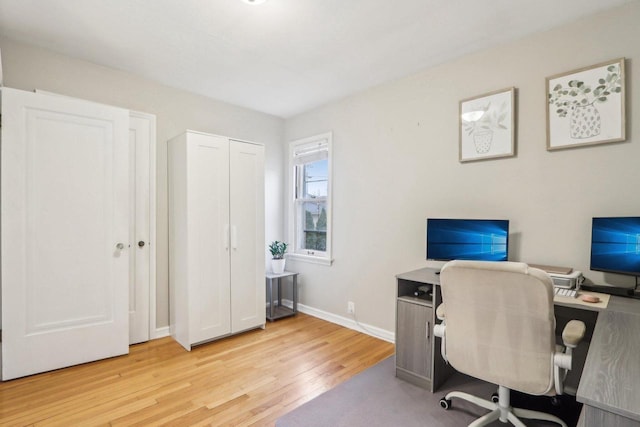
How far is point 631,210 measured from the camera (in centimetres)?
196

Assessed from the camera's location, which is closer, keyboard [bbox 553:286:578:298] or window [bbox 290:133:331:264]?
keyboard [bbox 553:286:578:298]

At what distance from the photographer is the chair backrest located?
1459 millimetres

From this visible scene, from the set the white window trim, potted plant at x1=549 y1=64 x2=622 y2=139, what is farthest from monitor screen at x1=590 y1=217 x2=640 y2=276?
the white window trim

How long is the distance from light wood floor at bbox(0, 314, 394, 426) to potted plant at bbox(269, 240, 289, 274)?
931 mm

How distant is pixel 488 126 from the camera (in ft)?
8.29

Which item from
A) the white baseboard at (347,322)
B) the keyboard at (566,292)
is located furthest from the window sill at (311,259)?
the keyboard at (566,292)

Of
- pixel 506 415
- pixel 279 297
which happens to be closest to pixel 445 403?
pixel 506 415

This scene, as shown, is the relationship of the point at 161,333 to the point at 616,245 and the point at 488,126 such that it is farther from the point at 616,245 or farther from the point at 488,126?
the point at 616,245

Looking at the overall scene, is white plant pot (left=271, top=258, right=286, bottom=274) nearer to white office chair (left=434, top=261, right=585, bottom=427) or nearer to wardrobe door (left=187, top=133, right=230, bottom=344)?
wardrobe door (left=187, top=133, right=230, bottom=344)

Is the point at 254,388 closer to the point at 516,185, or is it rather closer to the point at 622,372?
the point at 622,372

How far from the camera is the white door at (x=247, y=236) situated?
3311 millimetres

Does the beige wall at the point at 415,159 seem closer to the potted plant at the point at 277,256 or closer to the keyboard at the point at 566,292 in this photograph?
the potted plant at the point at 277,256

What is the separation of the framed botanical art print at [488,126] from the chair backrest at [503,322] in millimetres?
1294

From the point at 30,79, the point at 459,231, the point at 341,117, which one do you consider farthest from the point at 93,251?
the point at 459,231
